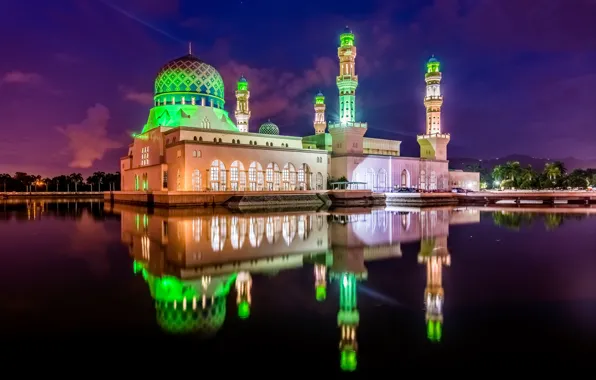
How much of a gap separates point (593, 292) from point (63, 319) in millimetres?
6304

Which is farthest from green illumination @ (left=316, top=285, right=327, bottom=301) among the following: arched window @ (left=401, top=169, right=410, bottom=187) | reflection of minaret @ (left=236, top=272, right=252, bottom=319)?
arched window @ (left=401, top=169, right=410, bottom=187)

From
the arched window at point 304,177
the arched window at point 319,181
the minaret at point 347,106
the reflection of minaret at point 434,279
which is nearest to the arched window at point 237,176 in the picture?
the arched window at point 304,177

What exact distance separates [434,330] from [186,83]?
3077 cm

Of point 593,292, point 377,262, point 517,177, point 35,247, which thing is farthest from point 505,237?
point 517,177

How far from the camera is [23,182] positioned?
62.5 meters

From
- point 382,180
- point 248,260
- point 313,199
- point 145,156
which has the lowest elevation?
point 248,260

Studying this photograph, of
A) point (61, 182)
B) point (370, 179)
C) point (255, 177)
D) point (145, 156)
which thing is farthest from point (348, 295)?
point (61, 182)

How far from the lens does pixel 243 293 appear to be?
5.53m

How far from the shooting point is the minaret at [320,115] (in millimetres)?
45781

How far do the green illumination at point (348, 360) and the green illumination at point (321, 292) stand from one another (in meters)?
1.62

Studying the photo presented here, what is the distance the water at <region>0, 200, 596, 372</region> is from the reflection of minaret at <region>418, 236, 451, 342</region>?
3 centimetres

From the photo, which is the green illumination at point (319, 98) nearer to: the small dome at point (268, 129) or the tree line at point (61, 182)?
the small dome at point (268, 129)

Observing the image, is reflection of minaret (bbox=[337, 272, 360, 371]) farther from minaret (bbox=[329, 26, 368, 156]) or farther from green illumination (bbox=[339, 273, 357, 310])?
minaret (bbox=[329, 26, 368, 156])

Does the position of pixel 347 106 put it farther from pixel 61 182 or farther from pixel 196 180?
pixel 61 182
